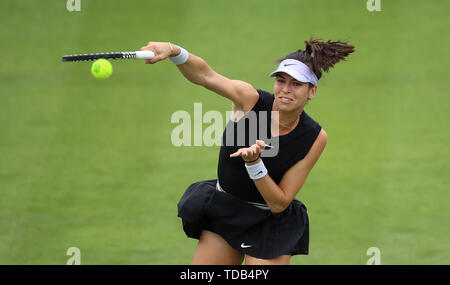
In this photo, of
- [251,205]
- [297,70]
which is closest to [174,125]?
[251,205]

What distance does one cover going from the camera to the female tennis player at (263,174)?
5.29 meters

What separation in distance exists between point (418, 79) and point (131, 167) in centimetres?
515

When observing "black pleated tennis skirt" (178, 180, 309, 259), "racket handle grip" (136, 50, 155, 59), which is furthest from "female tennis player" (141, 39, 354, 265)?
"racket handle grip" (136, 50, 155, 59)

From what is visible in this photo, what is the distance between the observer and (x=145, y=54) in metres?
4.68

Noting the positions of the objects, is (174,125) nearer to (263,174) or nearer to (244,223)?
(244,223)

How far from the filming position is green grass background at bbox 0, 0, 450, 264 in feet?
26.8

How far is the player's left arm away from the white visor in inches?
18.1

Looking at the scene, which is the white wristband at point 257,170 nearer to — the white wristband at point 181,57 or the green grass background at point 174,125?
the white wristband at point 181,57

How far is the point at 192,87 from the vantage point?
11797mm

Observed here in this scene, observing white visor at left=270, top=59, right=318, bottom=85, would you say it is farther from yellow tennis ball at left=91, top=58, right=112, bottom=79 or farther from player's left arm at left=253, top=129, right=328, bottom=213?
yellow tennis ball at left=91, top=58, right=112, bottom=79

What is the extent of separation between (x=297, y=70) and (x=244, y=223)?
3.82 ft

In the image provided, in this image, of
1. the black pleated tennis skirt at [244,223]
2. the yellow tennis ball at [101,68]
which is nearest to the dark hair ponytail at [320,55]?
the black pleated tennis skirt at [244,223]

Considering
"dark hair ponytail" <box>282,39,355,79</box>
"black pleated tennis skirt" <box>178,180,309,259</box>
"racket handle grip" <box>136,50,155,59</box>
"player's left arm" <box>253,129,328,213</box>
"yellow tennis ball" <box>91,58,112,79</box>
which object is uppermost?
"dark hair ponytail" <box>282,39,355,79</box>

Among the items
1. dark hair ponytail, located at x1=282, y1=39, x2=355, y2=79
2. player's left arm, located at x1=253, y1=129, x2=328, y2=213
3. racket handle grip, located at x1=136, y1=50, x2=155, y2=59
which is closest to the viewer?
racket handle grip, located at x1=136, y1=50, x2=155, y2=59
